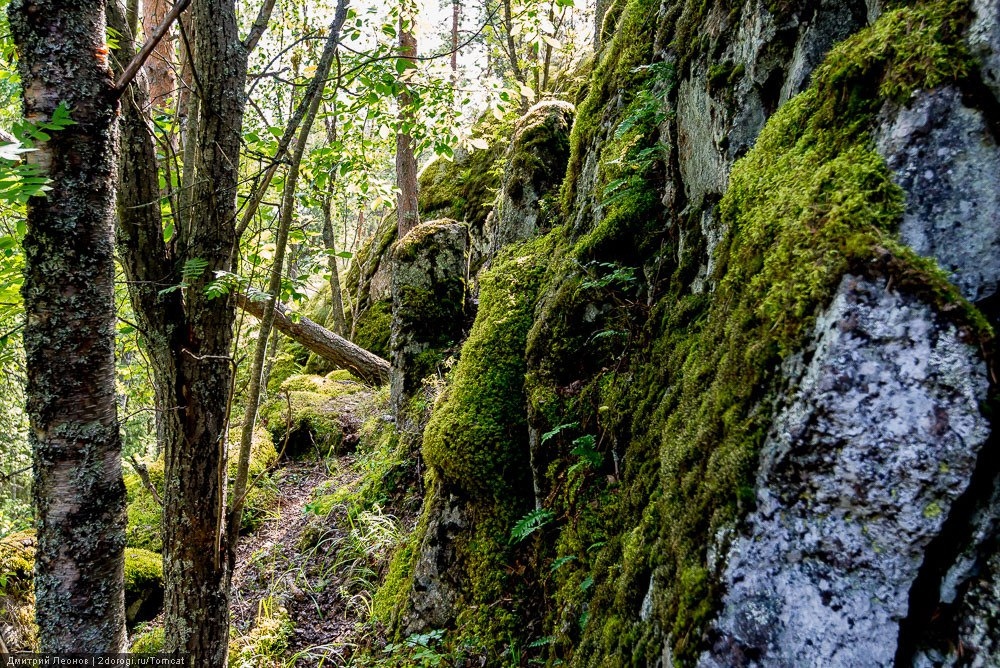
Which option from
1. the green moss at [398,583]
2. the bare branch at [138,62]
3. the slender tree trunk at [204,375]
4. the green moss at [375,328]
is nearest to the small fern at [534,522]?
the green moss at [398,583]

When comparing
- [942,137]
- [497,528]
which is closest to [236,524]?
[497,528]

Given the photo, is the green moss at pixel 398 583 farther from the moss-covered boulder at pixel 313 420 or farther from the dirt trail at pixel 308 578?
the moss-covered boulder at pixel 313 420

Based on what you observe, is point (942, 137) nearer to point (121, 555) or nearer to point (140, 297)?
point (121, 555)

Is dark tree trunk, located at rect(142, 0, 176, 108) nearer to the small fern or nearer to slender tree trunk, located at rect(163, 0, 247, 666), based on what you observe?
slender tree trunk, located at rect(163, 0, 247, 666)

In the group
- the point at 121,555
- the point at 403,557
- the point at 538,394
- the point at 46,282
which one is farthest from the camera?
the point at 403,557

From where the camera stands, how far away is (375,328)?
39.4ft

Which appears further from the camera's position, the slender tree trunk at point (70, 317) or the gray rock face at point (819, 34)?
the gray rock face at point (819, 34)

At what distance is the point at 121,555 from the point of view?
2207 mm

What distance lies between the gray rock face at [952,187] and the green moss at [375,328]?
10.4 meters

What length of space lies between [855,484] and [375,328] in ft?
36.8

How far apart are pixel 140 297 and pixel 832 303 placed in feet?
11.7

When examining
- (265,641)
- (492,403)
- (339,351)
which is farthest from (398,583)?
(339,351)

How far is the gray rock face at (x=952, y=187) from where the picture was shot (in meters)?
1.51

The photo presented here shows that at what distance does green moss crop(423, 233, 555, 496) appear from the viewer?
173 inches
